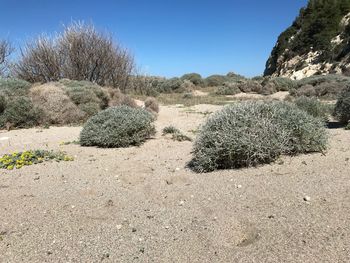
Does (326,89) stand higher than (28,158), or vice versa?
(28,158)

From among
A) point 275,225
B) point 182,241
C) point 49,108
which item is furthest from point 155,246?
point 49,108

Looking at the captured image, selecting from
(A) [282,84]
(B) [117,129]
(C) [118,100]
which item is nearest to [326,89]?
(A) [282,84]

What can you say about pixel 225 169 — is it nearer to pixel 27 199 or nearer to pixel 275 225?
pixel 275 225

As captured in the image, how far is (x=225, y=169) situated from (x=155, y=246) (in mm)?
2019

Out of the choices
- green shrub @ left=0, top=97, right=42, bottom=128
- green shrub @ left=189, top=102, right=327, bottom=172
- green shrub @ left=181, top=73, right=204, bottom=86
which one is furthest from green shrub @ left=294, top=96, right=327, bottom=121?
green shrub @ left=181, top=73, right=204, bottom=86

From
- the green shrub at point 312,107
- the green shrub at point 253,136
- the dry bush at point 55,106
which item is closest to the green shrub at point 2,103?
the dry bush at point 55,106

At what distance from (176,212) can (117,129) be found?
352cm

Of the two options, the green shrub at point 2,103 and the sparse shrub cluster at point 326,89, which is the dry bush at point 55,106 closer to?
the green shrub at point 2,103

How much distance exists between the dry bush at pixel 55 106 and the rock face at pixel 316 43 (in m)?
20.8

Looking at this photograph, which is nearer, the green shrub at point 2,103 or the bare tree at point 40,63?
the green shrub at point 2,103

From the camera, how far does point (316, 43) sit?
32094 mm

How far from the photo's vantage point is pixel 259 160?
4.84 metres

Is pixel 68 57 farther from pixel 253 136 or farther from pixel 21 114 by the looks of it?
pixel 253 136

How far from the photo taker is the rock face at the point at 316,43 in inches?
1139
